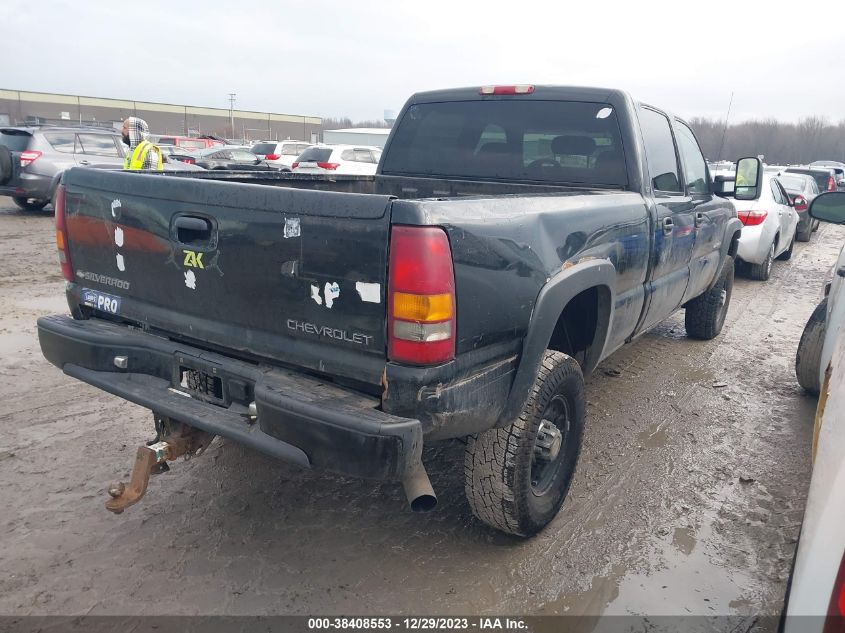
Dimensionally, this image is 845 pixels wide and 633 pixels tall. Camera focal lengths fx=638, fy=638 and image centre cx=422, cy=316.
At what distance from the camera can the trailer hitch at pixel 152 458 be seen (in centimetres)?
257

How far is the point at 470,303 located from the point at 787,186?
1377 cm

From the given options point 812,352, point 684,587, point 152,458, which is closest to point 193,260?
point 152,458

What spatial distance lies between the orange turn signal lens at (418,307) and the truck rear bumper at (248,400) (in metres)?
0.34

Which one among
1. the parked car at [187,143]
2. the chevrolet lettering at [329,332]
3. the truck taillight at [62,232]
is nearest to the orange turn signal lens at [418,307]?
the chevrolet lettering at [329,332]

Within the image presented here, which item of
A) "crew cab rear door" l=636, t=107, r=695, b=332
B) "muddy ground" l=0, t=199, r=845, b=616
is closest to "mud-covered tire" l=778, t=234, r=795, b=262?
"muddy ground" l=0, t=199, r=845, b=616

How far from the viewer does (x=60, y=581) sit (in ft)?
8.15

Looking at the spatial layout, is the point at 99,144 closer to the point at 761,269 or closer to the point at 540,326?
the point at 761,269

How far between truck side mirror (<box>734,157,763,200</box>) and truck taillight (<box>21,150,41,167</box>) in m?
11.7

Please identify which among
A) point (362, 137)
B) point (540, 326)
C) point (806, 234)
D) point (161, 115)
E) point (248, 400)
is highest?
point (161, 115)

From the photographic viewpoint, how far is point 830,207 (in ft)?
10.2

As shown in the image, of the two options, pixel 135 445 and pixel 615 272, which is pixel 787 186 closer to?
pixel 615 272

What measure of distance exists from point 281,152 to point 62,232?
19454mm

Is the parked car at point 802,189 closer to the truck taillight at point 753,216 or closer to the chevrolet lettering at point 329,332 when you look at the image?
the truck taillight at point 753,216

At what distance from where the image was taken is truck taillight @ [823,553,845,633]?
1312 mm
